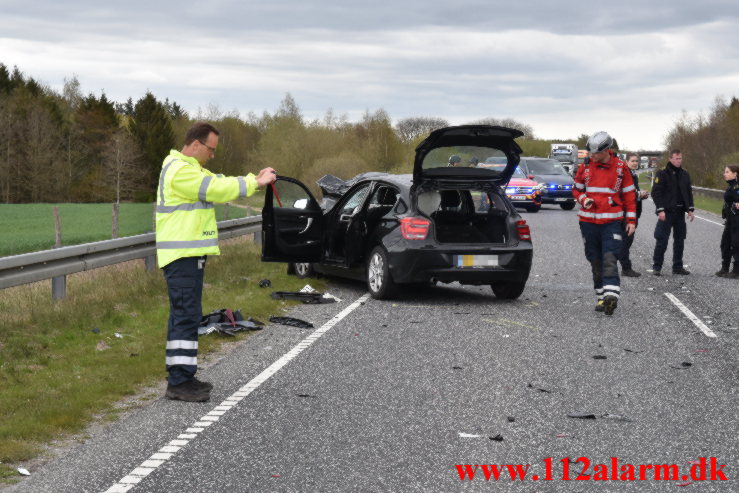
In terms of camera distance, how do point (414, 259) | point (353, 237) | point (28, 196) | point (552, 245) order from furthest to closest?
point (28, 196) → point (552, 245) → point (353, 237) → point (414, 259)

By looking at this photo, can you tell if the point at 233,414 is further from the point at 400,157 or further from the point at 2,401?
the point at 400,157

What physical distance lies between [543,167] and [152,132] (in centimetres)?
7638

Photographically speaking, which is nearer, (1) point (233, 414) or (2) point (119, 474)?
(2) point (119, 474)

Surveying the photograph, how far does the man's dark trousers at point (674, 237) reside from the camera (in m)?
15.3

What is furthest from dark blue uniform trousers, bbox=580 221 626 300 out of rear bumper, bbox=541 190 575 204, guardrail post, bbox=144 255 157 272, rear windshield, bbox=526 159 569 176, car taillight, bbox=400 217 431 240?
rear windshield, bbox=526 159 569 176

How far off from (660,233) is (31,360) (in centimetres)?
1026

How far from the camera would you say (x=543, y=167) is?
1375 inches

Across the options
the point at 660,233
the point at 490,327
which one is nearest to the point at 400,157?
the point at 660,233

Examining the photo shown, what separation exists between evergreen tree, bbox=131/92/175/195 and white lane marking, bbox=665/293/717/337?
9454 cm

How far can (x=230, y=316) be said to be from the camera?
33.2 feet

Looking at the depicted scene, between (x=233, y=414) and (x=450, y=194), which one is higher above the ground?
(x=450, y=194)

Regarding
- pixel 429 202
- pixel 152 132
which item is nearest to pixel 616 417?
pixel 429 202

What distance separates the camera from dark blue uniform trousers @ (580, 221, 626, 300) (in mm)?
11109

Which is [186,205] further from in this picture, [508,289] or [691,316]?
Result: [691,316]
